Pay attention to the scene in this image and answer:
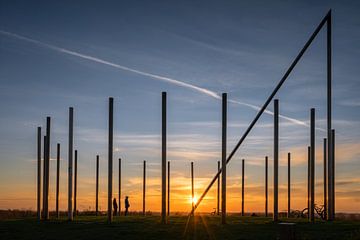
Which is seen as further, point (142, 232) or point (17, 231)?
point (17, 231)

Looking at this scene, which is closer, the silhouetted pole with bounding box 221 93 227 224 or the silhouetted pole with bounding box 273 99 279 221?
the silhouetted pole with bounding box 221 93 227 224

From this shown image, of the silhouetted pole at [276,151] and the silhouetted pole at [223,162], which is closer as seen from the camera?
the silhouetted pole at [223,162]

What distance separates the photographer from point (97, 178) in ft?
156

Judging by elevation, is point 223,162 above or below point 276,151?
below

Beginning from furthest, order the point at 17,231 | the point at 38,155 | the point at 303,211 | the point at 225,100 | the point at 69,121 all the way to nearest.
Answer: the point at 303,211, the point at 38,155, the point at 69,121, the point at 225,100, the point at 17,231

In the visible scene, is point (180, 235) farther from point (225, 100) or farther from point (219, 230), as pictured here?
point (225, 100)

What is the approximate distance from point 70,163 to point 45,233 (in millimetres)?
8026

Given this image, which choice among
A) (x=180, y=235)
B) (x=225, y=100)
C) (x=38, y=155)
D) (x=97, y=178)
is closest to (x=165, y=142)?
(x=225, y=100)

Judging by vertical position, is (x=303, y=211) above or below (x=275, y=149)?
below

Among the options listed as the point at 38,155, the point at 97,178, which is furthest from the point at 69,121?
the point at 97,178

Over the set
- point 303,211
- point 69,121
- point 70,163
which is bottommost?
point 303,211

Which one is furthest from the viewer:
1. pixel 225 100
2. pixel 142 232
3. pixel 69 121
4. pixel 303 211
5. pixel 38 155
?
pixel 303 211

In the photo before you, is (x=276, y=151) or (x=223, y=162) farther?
(x=276, y=151)

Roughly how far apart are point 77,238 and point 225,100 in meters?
10.8
